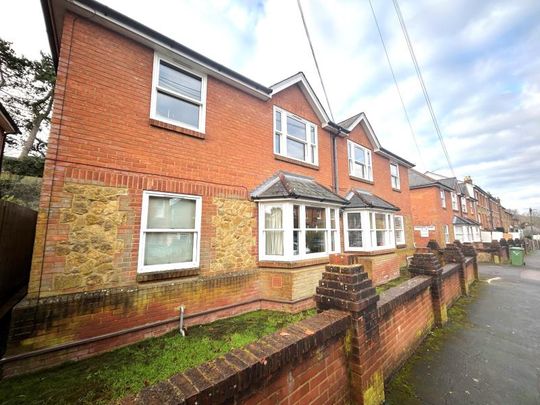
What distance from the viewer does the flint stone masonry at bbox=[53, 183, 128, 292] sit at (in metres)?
4.33

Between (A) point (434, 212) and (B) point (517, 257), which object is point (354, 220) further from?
(B) point (517, 257)

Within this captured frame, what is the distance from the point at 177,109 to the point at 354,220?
8493mm

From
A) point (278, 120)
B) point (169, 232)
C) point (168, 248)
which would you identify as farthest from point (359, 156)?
point (168, 248)

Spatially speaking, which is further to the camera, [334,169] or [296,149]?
[334,169]

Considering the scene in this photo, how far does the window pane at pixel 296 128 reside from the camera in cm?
907

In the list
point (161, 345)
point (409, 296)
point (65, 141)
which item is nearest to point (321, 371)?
point (409, 296)

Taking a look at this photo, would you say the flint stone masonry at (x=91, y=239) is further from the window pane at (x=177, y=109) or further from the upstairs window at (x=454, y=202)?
the upstairs window at (x=454, y=202)

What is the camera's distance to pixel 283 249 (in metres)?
7.12

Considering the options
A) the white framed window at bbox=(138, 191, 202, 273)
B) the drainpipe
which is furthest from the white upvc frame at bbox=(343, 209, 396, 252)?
the white framed window at bbox=(138, 191, 202, 273)

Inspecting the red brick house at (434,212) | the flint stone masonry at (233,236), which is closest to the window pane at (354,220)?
the flint stone masonry at (233,236)

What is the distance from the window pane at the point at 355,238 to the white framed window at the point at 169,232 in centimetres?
735

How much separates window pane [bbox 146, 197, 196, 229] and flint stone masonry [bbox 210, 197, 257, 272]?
645mm

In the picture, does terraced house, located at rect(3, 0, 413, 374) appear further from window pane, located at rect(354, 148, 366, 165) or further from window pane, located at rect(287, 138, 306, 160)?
window pane, located at rect(354, 148, 366, 165)

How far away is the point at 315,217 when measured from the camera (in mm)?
8219
